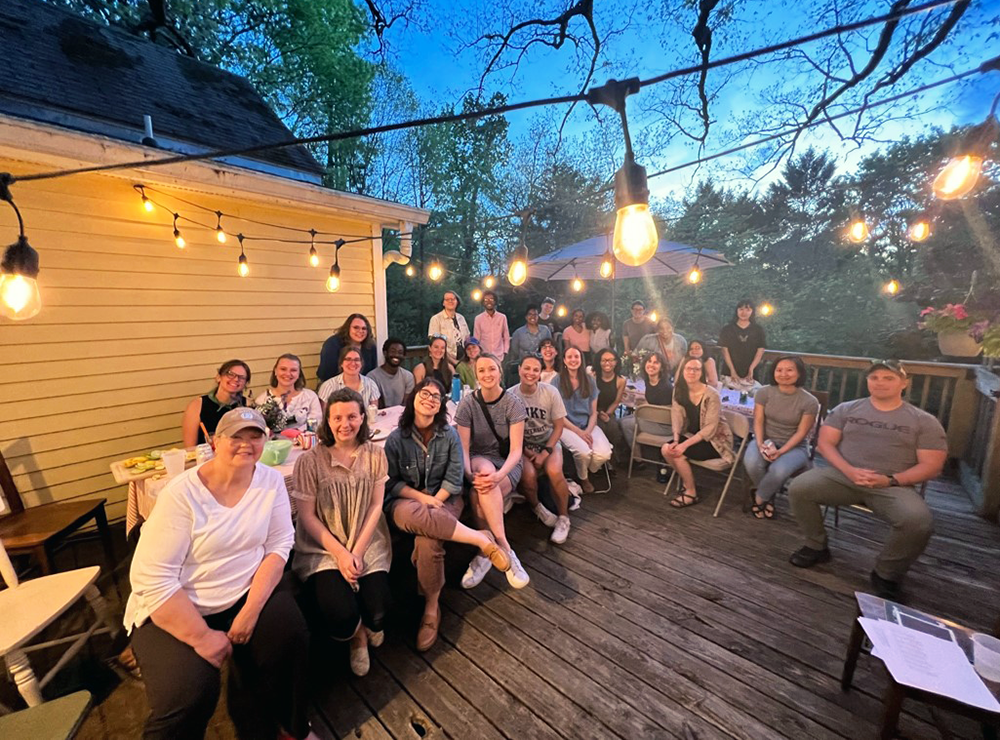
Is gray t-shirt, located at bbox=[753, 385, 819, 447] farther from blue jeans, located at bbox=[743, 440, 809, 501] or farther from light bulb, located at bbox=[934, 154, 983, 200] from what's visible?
light bulb, located at bbox=[934, 154, 983, 200]

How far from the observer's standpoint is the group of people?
1.49 meters

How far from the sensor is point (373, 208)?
4.36 m

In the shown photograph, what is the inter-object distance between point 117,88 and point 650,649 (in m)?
6.91

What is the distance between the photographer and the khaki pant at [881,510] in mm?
2285

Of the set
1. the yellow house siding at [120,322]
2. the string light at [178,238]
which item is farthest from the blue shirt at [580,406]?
the string light at [178,238]

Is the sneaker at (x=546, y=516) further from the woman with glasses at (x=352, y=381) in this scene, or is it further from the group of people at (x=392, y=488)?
the woman with glasses at (x=352, y=381)

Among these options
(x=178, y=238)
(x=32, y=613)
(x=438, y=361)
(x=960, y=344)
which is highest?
(x=178, y=238)

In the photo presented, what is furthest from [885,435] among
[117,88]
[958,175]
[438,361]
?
[117,88]

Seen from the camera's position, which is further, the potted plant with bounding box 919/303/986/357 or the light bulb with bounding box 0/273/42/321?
the potted plant with bounding box 919/303/986/357

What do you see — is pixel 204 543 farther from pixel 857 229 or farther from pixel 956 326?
pixel 956 326

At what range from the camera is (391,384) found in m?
3.89

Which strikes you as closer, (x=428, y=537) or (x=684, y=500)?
(x=428, y=537)

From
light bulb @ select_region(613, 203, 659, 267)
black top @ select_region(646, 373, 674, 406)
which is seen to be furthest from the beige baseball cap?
black top @ select_region(646, 373, 674, 406)

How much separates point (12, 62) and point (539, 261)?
5.75 m
